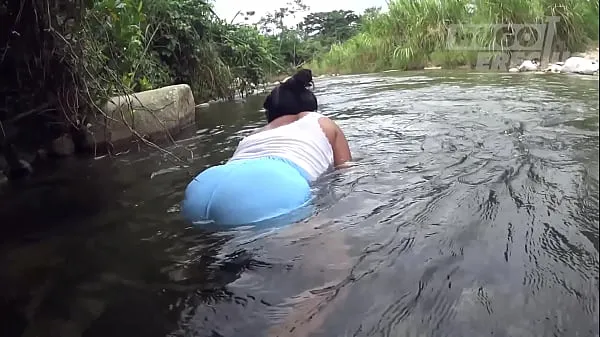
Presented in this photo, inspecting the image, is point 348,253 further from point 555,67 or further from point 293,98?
point 555,67

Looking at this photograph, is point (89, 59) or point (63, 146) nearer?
point (89, 59)

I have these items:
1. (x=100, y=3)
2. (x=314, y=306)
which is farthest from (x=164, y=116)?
(x=314, y=306)

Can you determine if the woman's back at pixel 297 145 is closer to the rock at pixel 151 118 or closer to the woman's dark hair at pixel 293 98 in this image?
the woman's dark hair at pixel 293 98

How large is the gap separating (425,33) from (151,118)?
961cm

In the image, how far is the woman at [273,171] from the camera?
107 inches

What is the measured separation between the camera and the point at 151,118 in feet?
19.0

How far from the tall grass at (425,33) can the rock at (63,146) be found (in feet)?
26.4

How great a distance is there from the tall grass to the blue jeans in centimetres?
862

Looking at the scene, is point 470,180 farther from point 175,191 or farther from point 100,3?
point 100,3

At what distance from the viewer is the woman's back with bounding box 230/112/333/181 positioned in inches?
123
